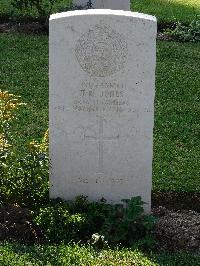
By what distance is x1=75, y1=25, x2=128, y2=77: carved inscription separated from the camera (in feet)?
17.9

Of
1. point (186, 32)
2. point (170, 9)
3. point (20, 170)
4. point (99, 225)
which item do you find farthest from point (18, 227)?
point (170, 9)

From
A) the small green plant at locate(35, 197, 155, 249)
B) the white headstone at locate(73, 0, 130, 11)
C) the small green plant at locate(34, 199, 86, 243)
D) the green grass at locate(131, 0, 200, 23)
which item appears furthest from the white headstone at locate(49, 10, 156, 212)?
the green grass at locate(131, 0, 200, 23)

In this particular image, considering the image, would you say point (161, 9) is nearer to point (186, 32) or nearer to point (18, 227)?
point (186, 32)

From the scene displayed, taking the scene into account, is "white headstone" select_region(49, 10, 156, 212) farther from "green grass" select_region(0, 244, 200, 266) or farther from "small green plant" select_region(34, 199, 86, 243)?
"green grass" select_region(0, 244, 200, 266)

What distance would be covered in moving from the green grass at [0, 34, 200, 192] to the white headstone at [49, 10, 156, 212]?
31.4 inches

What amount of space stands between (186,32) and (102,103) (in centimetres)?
674

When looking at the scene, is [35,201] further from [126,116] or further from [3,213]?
[126,116]

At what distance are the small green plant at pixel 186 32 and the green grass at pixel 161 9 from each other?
0.65 metres

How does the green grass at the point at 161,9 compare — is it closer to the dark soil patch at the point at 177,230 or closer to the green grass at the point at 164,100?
the green grass at the point at 164,100

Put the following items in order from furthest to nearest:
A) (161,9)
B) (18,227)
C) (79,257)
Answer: (161,9), (18,227), (79,257)

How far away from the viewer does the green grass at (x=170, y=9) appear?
13083 mm

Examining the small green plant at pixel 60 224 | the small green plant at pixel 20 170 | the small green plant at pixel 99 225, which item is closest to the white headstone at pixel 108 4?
the small green plant at pixel 20 170

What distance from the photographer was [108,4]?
11.7m

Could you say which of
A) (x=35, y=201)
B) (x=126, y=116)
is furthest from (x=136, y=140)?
(x=35, y=201)
